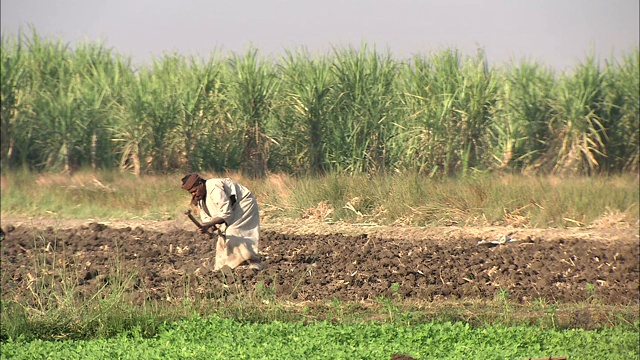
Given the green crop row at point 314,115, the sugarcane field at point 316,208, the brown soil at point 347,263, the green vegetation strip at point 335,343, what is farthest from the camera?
the green crop row at point 314,115

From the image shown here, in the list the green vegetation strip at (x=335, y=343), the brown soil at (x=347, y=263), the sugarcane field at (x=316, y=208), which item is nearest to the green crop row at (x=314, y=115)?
the sugarcane field at (x=316, y=208)

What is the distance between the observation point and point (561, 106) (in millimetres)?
18656

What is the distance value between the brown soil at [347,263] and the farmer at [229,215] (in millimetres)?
184

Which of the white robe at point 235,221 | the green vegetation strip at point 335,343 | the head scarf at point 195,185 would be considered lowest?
the green vegetation strip at point 335,343

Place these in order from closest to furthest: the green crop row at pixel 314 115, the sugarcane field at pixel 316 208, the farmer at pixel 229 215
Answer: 1. the sugarcane field at pixel 316 208
2. the farmer at pixel 229 215
3. the green crop row at pixel 314 115

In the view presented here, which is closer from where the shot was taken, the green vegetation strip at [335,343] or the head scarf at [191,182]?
the green vegetation strip at [335,343]

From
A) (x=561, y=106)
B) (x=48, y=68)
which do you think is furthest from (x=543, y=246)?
(x=48, y=68)

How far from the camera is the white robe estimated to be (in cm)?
903

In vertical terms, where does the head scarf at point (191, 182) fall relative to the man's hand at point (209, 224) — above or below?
above

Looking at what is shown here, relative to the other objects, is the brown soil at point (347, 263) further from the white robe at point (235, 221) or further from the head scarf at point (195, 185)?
the head scarf at point (195, 185)

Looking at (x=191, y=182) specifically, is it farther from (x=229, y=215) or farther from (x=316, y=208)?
(x=316, y=208)

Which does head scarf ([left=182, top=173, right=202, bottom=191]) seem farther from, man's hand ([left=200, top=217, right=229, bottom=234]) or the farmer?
man's hand ([left=200, top=217, right=229, bottom=234])

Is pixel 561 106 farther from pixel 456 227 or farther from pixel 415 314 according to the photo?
pixel 415 314

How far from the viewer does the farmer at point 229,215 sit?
8945mm
